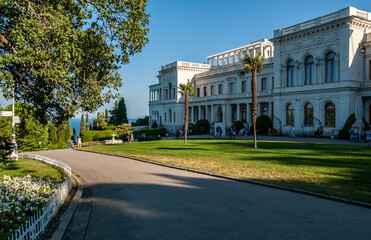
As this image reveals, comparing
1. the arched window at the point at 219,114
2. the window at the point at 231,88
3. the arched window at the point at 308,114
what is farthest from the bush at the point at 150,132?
the arched window at the point at 308,114

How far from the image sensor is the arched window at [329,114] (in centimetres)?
3556

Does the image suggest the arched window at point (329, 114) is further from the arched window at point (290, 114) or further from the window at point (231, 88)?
the window at point (231, 88)

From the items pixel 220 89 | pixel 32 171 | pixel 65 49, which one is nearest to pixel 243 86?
pixel 220 89

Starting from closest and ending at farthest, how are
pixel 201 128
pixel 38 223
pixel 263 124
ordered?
pixel 38 223, pixel 263 124, pixel 201 128

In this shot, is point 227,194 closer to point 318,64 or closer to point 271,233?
point 271,233

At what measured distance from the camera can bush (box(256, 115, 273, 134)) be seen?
41781 millimetres

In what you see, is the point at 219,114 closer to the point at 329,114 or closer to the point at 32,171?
the point at 329,114

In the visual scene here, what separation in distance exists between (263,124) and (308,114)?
20.2ft

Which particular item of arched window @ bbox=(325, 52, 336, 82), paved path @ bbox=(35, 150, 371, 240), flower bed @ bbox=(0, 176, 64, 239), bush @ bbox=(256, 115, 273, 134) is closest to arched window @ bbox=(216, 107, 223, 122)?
bush @ bbox=(256, 115, 273, 134)

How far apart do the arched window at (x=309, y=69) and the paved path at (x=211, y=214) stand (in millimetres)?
32250

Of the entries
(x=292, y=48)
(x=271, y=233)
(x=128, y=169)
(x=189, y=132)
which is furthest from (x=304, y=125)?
(x=271, y=233)

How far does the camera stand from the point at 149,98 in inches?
3201

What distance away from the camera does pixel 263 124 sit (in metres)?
41.8

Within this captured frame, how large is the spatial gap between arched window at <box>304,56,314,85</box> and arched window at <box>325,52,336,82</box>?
1998mm
